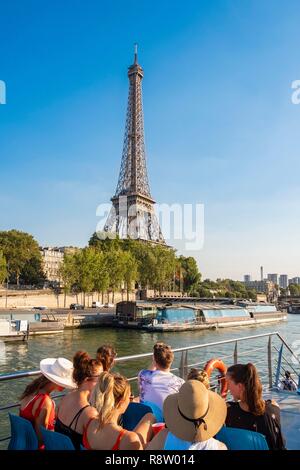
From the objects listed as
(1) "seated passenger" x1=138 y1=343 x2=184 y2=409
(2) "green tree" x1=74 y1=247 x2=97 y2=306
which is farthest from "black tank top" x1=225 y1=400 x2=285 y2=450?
(2) "green tree" x1=74 y1=247 x2=97 y2=306

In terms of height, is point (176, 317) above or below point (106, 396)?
below

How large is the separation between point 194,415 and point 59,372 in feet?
6.34

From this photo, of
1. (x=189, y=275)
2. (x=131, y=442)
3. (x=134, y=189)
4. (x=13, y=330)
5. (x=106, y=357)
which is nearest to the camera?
(x=131, y=442)

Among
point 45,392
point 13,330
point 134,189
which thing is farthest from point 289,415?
point 134,189

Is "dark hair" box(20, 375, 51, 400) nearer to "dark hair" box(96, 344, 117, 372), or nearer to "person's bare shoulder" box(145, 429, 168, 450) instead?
"dark hair" box(96, 344, 117, 372)

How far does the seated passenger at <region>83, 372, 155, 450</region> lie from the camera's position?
2.99 metres

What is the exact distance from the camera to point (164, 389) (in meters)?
4.31

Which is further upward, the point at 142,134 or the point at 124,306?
the point at 142,134

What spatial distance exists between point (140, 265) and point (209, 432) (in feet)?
273

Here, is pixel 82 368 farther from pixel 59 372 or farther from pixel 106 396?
pixel 106 396

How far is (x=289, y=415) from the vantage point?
5676mm

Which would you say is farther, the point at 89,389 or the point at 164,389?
the point at 164,389
